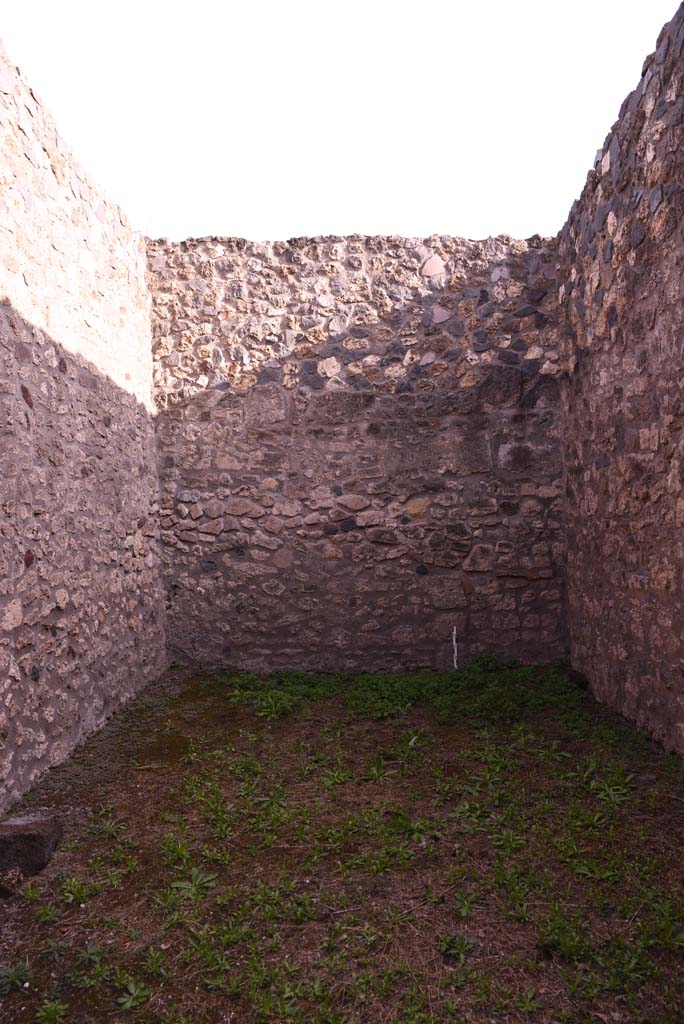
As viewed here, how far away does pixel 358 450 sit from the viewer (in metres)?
5.25

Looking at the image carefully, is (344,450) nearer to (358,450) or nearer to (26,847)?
(358,450)

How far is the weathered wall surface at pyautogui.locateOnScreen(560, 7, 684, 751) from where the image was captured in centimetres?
329

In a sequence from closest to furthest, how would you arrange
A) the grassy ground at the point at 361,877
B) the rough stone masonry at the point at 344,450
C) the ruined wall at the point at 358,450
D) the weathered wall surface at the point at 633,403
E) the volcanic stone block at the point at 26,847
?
1. the grassy ground at the point at 361,877
2. the volcanic stone block at the point at 26,847
3. the weathered wall surface at the point at 633,403
4. the rough stone masonry at the point at 344,450
5. the ruined wall at the point at 358,450

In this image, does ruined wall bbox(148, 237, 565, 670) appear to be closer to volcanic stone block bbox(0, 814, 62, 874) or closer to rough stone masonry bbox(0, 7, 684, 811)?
rough stone masonry bbox(0, 7, 684, 811)

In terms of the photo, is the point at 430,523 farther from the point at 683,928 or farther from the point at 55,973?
the point at 55,973

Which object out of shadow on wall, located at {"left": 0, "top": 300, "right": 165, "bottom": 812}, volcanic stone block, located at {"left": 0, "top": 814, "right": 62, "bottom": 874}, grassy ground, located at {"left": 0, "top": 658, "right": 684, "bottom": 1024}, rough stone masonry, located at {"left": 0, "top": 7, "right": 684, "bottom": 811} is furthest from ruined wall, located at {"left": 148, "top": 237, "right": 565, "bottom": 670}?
volcanic stone block, located at {"left": 0, "top": 814, "right": 62, "bottom": 874}

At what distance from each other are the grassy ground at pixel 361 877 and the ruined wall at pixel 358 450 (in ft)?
3.38

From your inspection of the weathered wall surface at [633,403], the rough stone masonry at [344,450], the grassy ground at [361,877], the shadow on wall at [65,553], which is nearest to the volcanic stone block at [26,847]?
the grassy ground at [361,877]

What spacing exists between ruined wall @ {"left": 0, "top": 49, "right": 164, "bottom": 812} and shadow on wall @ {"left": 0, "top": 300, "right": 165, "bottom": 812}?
1 cm

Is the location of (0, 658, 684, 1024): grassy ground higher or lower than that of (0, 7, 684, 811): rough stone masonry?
lower

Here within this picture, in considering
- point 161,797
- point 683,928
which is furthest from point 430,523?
point 683,928

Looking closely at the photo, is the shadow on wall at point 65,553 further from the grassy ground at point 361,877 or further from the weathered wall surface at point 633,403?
the weathered wall surface at point 633,403

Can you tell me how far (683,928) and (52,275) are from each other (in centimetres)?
410

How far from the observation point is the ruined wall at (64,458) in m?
3.36
